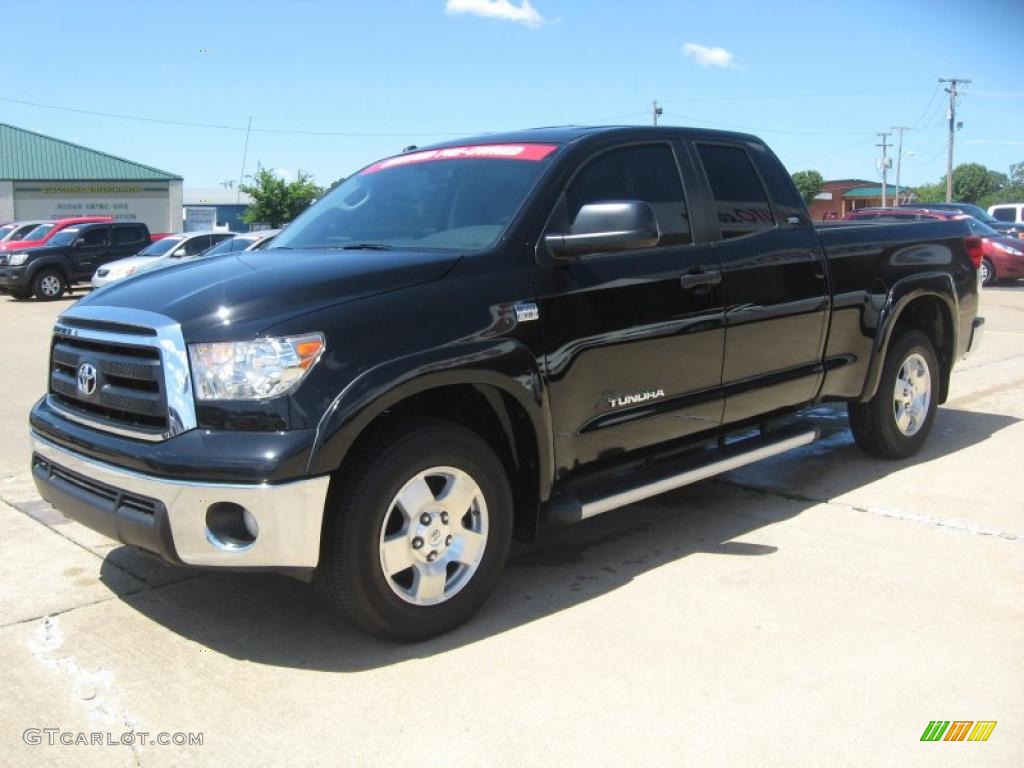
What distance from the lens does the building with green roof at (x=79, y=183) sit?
154 ft

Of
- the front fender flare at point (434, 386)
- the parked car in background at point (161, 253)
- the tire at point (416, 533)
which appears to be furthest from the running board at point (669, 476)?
the parked car in background at point (161, 253)

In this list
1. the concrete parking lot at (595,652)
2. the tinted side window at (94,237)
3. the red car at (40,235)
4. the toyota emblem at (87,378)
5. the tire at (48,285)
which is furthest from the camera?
the tinted side window at (94,237)

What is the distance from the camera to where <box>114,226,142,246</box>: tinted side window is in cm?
2380

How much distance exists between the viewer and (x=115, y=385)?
348 cm

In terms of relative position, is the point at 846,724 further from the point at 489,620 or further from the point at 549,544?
the point at 549,544

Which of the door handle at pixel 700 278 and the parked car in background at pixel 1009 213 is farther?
the parked car in background at pixel 1009 213

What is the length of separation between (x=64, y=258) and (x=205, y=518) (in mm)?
21855

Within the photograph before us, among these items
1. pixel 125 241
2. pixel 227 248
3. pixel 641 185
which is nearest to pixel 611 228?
pixel 641 185

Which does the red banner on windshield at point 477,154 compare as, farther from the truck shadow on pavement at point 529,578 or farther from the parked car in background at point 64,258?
the parked car in background at point 64,258

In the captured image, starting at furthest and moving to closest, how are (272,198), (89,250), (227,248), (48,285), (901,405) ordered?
(272,198), (89,250), (48,285), (227,248), (901,405)

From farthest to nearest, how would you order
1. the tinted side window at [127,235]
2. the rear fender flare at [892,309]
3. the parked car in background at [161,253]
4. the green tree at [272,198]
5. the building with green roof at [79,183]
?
1. the green tree at [272,198]
2. the building with green roof at [79,183]
3. the tinted side window at [127,235]
4. the parked car in background at [161,253]
5. the rear fender flare at [892,309]

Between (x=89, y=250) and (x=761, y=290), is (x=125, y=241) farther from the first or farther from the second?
(x=761, y=290)

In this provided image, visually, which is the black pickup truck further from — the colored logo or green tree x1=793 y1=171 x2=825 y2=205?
green tree x1=793 y1=171 x2=825 y2=205

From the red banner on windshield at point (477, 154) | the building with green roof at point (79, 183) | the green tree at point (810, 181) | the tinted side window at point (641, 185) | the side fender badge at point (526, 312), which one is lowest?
the side fender badge at point (526, 312)
